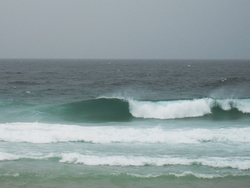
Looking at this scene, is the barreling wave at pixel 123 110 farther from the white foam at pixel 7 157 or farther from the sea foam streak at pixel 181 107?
the white foam at pixel 7 157

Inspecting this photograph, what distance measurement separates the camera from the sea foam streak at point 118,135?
1331 centimetres

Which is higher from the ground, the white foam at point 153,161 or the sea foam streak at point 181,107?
the sea foam streak at point 181,107

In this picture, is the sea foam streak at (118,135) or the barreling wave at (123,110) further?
the barreling wave at (123,110)

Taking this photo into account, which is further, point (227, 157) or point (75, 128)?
point (75, 128)

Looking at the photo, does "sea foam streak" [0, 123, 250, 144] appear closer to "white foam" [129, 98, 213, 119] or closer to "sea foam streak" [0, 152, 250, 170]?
"sea foam streak" [0, 152, 250, 170]

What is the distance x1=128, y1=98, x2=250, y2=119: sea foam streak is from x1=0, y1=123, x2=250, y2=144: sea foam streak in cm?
546

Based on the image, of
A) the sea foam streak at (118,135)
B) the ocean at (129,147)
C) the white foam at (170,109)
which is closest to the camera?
the ocean at (129,147)

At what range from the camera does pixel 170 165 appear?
10188 millimetres

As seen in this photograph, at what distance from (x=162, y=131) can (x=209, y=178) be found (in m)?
5.72

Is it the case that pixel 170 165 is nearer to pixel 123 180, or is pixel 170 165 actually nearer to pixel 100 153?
pixel 123 180

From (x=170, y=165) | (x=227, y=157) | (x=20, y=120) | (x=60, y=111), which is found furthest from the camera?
(x=60, y=111)

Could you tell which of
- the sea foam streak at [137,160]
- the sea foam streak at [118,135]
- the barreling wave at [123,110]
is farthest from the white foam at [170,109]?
the sea foam streak at [137,160]

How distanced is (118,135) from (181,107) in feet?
27.5

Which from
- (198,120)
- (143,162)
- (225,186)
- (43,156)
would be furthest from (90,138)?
(198,120)
